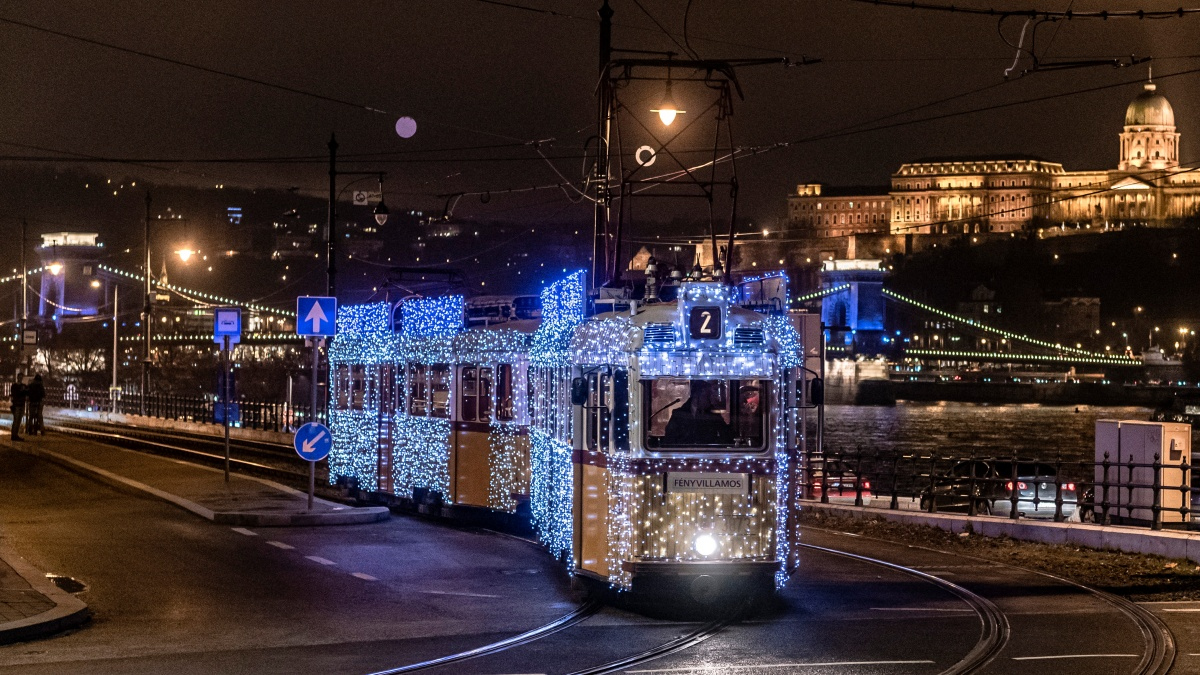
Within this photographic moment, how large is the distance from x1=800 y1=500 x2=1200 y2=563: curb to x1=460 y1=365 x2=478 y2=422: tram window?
640 cm

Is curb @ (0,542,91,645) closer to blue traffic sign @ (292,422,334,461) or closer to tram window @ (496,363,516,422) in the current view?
blue traffic sign @ (292,422,334,461)

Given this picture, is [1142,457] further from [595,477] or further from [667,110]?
[595,477]

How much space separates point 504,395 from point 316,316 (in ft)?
10.7

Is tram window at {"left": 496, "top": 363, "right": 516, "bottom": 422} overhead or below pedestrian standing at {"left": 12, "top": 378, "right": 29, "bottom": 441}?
overhead

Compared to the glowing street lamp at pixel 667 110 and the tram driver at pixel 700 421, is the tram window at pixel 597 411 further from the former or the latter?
the glowing street lamp at pixel 667 110

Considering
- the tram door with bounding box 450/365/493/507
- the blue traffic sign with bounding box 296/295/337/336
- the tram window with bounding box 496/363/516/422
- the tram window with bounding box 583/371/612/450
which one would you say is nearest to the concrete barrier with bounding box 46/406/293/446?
the blue traffic sign with bounding box 296/295/337/336

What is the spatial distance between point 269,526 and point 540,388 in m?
4.80

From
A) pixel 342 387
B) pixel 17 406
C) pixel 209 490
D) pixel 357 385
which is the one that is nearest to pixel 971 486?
pixel 357 385

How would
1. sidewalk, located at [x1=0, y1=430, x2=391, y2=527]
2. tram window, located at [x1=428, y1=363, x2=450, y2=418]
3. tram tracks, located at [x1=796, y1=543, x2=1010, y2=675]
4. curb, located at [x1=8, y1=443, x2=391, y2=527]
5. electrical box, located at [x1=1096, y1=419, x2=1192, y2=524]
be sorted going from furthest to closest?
tram window, located at [x1=428, y1=363, x2=450, y2=418]
sidewalk, located at [x1=0, y1=430, x2=391, y2=527]
curb, located at [x1=8, y1=443, x2=391, y2=527]
electrical box, located at [x1=1096, y1=419, x2=1192, y2=524]
tram tracks, located at [x1=796, y1=543, x2=1010, y2=675]

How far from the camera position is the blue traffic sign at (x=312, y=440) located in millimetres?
18875

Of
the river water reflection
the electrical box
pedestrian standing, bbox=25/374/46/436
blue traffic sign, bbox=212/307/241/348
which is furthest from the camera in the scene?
the river water reflection

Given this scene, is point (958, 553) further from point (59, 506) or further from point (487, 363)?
point (59, 506)

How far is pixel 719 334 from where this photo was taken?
41.0 feet

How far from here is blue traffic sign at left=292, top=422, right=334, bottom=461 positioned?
18875 millimetres
